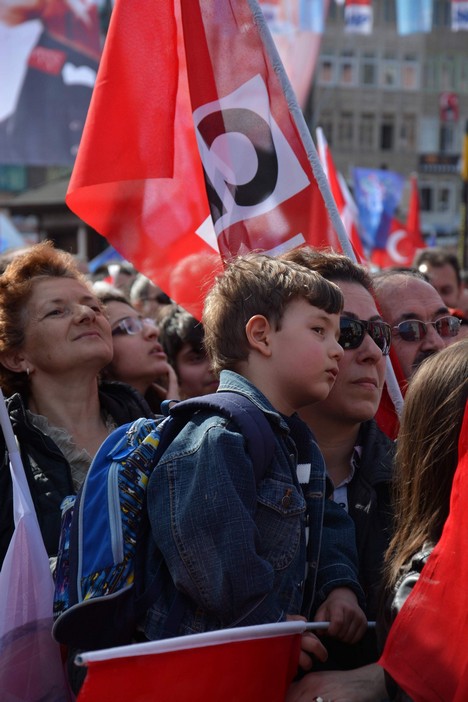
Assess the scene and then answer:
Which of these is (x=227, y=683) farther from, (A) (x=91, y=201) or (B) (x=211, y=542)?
(A) (x=91, y=201)

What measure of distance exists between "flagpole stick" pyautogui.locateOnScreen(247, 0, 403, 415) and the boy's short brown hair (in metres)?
0.70

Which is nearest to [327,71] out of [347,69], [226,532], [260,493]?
[347,69]

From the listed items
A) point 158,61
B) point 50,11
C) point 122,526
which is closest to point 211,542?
point 122,526

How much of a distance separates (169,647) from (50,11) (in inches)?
398

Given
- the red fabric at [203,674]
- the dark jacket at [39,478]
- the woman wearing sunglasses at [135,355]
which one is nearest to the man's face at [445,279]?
the woman wearing sunglasses at [135,355]

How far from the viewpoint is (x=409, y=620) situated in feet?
6.50

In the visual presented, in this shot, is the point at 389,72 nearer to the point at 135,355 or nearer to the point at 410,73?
the point at 410,73

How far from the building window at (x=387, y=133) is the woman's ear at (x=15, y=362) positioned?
53.3 m

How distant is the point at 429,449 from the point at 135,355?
7.05 ft

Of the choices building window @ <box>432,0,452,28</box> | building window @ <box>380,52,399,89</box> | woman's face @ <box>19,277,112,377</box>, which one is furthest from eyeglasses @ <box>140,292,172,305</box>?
building window @ <box>432,0,452,28</box>

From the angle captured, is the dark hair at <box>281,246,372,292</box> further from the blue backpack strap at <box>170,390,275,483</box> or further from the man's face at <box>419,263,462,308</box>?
the man's face at <box>419,263,462,308</box>

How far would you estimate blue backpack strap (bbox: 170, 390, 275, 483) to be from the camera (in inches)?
90.6

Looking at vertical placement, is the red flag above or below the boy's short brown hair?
below

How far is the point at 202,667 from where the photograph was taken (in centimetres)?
208
